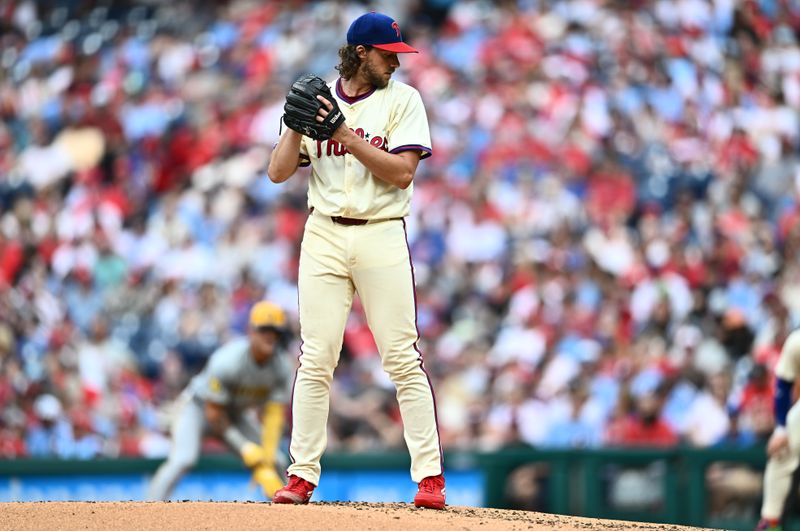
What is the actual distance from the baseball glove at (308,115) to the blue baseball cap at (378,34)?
34 cm

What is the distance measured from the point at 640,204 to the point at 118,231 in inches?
203

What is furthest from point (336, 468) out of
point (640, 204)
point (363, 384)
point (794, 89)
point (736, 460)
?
point (794, 89)

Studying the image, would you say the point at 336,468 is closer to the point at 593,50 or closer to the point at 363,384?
the point at 363,384

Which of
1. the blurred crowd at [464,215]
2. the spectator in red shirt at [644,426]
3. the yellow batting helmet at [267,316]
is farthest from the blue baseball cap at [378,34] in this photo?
the spectator in red shirt at [644,426]

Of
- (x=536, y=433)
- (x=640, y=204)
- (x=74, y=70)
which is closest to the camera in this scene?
(x=536, y=433)

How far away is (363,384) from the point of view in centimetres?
1159

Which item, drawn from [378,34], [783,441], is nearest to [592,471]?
[783,441]

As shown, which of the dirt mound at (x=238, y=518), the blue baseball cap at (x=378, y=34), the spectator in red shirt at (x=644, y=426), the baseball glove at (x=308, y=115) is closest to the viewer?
the dirt mound at (x=238, y=518)

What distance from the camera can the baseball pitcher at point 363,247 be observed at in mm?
5523

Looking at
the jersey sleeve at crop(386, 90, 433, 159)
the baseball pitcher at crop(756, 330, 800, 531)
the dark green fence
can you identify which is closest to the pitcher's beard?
the jersey sleeve at crop(386, 90, 433, 159)

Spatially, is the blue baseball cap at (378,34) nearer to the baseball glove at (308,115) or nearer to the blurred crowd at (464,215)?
the baseball glove at (308,115)

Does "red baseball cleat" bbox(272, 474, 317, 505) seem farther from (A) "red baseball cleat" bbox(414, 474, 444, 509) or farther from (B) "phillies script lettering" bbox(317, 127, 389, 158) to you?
(B) "phillies script lettering" bbox(317, 127, 389, 158)

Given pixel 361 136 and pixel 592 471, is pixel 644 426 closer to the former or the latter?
pixel 592 471

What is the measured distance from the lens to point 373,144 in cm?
554
